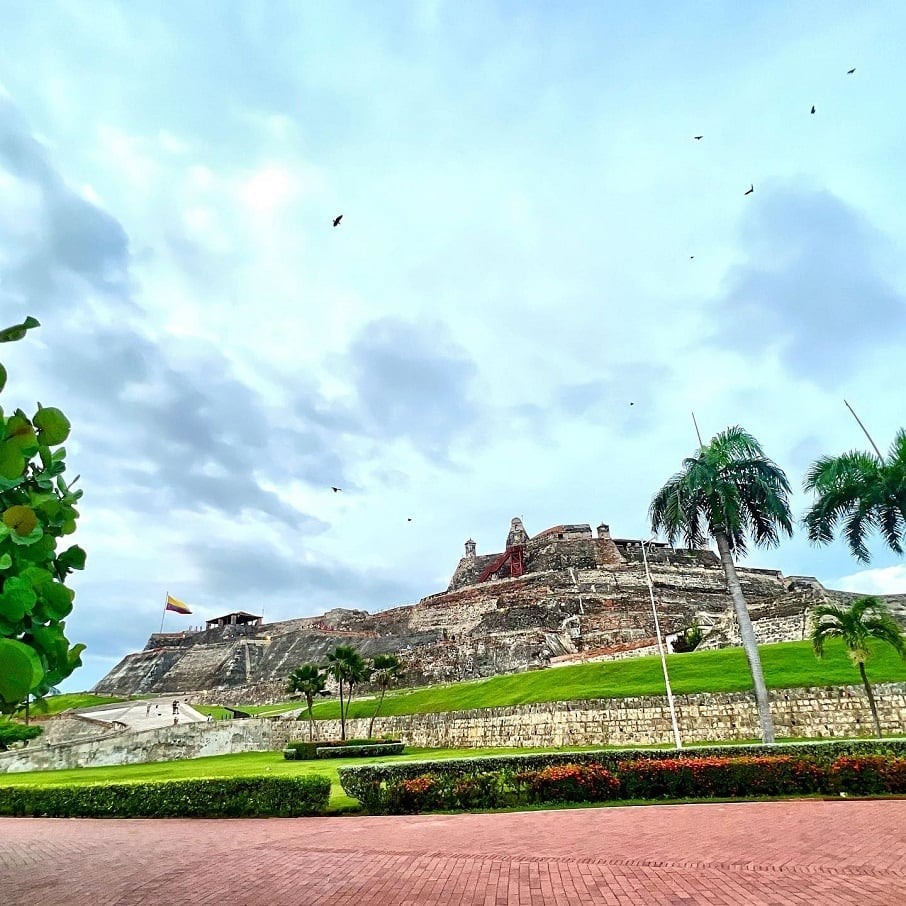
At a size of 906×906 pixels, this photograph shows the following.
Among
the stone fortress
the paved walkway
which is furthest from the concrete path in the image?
the paved walkway

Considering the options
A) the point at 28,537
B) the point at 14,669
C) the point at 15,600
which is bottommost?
the point at 14,669

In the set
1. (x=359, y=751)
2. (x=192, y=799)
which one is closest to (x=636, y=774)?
(x=192, y=799)

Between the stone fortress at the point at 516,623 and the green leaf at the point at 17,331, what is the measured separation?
34.8 m

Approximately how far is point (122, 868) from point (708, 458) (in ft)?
64.7

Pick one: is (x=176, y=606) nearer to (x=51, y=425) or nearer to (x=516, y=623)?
(x=516, y=623)

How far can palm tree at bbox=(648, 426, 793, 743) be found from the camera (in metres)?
21.4

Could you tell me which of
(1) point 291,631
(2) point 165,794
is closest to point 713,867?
(2) point 165,794

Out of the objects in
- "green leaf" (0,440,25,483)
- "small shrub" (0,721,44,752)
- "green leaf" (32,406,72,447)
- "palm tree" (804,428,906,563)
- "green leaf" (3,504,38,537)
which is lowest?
"small shrub" (0,721,44,752)

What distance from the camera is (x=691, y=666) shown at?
26422 millimetres

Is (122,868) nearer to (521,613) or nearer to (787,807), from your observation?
(787,807)

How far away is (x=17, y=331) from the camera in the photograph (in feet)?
11.6

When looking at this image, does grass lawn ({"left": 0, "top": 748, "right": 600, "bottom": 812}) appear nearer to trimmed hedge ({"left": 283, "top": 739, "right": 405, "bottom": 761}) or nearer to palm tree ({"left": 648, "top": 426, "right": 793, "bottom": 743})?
trimmed hedge ({"left": 283, "top": 739, "right": 405, "bottom": 761})

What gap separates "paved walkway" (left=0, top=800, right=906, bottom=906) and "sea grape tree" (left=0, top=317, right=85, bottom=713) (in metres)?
5.29

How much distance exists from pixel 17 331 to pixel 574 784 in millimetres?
14417
